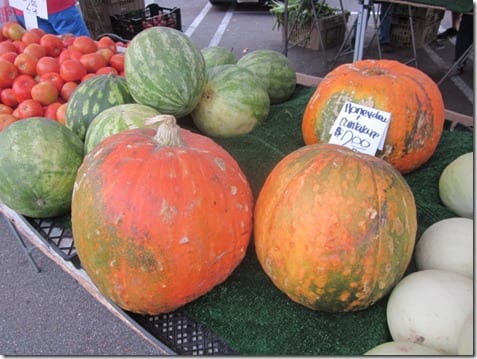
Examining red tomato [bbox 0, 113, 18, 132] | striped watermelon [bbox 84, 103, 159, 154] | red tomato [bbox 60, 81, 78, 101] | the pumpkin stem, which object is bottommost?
red tomato [bbox 0, 113, 18, 132]

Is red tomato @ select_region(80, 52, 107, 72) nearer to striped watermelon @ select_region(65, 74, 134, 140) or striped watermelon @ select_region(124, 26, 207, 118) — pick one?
striped watermelon @ select_region(65, 74, 134, 140)

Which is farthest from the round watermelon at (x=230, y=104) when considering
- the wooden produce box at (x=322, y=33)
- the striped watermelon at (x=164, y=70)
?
the wooden produce box at (x=322, y=33)

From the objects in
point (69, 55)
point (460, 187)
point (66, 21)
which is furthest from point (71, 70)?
point (460, 187)

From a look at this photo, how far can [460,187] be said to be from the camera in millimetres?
1384

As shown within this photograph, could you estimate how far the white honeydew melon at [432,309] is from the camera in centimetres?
90

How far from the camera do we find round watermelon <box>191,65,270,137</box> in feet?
5.43

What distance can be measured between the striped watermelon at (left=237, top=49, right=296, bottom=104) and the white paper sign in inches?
28.9

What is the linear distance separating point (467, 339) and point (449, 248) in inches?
14.3

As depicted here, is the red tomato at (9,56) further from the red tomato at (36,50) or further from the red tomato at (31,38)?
the red tomato at (31,38)

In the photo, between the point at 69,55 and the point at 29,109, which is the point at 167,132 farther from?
the point at 69,55

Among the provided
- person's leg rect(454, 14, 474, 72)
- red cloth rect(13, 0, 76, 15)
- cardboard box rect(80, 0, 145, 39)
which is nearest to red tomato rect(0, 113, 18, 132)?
red cloth rect(13, 0, 76, 15)

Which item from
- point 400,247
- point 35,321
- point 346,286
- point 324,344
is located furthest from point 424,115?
point 35,321

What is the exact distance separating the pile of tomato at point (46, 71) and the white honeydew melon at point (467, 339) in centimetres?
174

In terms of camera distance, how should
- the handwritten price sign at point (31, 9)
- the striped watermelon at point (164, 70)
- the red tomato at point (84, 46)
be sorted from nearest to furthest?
the striped watermelon at point (164, 70) < the red tomato at point (84, 46) < the handwritten price sign at point (31, 9)
